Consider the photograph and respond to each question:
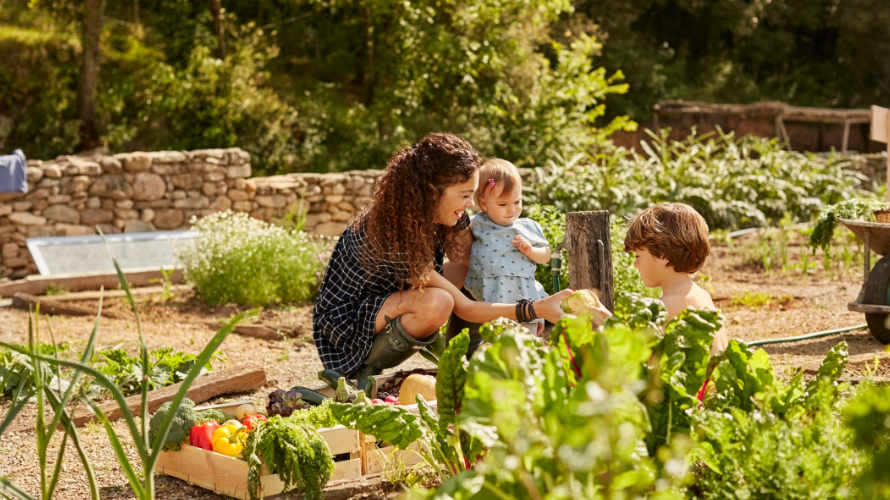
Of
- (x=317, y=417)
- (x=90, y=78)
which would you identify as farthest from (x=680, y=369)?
(x=90, y=78)

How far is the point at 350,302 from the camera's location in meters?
4.07

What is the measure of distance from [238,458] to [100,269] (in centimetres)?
667

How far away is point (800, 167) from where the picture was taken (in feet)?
37.5

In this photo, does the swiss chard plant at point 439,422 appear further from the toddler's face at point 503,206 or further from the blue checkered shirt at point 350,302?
the toddler's face at point 503,206

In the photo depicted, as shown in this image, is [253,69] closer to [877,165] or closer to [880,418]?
[877,165]

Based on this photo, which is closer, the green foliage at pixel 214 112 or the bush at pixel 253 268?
the bush at pixel 253 268

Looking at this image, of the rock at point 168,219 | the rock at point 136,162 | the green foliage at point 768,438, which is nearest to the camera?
the green foliage at point 768,438

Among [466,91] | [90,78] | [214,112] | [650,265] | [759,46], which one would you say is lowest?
[650,265]

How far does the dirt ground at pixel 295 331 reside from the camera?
3464mm

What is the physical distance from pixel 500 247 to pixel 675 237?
3.61 ft

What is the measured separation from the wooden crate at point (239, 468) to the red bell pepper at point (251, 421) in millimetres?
137

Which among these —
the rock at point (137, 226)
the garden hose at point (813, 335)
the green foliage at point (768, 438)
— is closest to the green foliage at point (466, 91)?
the rock at point (137, 226)

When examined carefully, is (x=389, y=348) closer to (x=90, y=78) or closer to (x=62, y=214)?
(x=62, y=214)

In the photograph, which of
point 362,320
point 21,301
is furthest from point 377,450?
point 21,301
